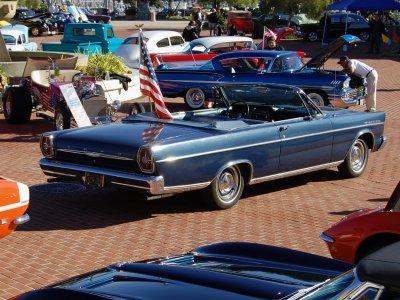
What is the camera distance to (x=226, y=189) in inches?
362

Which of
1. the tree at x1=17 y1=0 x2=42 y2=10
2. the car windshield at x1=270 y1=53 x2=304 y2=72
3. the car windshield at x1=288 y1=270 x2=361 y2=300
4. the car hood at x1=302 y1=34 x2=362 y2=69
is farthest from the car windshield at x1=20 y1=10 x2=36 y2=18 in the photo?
the car windshield at x1=288 y1=270 x2=361 y2=300

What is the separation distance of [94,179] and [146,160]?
74 centimetres

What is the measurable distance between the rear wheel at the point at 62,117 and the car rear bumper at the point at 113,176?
4.20 m

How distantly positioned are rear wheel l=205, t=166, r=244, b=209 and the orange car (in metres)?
2.70

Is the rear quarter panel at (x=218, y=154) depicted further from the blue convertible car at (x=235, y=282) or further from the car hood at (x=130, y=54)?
the car hood at (x=130, y=54)

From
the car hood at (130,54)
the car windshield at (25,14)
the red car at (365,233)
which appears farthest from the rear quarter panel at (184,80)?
the car windshield at (25,14)

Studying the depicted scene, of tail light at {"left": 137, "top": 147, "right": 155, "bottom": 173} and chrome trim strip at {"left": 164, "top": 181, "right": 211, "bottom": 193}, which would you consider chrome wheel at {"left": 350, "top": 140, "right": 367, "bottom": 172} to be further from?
tail light at {"left": 137, "top": 147, "right": 155, "bottom": 173}

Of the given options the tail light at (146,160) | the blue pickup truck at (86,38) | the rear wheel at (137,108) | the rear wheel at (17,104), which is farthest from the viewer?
the blue pickup truck at (86,38)

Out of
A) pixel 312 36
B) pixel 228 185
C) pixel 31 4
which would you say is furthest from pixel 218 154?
pixel 31 4

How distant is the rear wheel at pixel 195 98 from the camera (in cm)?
1778

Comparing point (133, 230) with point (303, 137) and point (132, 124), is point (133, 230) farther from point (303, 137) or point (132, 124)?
point (303, 137)

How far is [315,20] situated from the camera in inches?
1913

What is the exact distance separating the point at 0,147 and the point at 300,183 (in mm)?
5443

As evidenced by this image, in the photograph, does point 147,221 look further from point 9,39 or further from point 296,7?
point 296,7
